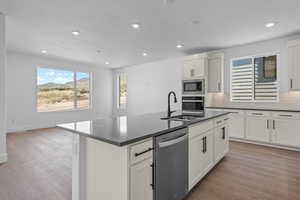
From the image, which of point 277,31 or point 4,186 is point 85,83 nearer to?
point 4,186

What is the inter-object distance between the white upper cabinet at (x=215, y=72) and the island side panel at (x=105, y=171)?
4197 millimetres

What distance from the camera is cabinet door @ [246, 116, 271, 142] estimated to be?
379 centimetres

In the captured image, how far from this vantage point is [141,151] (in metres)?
1.28

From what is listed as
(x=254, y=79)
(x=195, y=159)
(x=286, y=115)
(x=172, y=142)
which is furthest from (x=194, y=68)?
(x=172, y=142)

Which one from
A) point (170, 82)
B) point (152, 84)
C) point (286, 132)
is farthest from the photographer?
point (152, 84)

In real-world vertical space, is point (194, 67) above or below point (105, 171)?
above

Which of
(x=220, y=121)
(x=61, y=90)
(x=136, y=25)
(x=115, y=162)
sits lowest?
(x=115, y=162)

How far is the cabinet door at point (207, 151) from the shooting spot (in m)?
2.17

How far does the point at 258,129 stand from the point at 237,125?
47 centimetres

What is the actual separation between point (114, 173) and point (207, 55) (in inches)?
177

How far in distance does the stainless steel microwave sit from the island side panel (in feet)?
12.6

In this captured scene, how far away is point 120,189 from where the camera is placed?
1208 millimetres

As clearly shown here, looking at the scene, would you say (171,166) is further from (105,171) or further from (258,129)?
(258,129)

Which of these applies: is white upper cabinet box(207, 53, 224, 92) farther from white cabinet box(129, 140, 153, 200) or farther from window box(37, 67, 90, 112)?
window box(37, 67, 90, 112)
